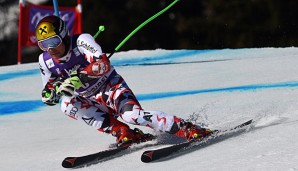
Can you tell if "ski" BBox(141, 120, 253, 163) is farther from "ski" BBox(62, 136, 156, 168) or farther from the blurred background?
the blurred background

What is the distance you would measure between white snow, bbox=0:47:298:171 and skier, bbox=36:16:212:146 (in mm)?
283

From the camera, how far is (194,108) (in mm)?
8219

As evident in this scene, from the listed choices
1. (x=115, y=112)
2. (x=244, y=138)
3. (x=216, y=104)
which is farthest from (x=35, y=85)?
(x=244, y=138)

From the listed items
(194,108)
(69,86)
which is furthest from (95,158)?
(194,108)

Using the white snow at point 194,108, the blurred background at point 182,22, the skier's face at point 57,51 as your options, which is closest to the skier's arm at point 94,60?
the skier's face at point 57,51

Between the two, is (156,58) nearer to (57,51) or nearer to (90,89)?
(90,89)

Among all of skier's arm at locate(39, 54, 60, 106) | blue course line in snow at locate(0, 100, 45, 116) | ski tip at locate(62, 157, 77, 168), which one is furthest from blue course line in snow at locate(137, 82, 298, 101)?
ski tip at locate(62, 157, 77, 168)

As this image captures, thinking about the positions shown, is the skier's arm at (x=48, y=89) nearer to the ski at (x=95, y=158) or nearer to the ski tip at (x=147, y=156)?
the ski at (x=95, y=158)

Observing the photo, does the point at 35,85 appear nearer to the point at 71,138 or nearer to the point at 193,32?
the point at 71,138

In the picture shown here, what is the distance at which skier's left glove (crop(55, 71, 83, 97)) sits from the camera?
20.4 ft

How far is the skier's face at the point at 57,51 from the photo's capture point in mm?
6414

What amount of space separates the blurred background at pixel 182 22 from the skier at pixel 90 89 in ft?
82.4

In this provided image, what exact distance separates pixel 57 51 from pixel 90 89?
41 centimetres

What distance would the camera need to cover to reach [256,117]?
707cm
